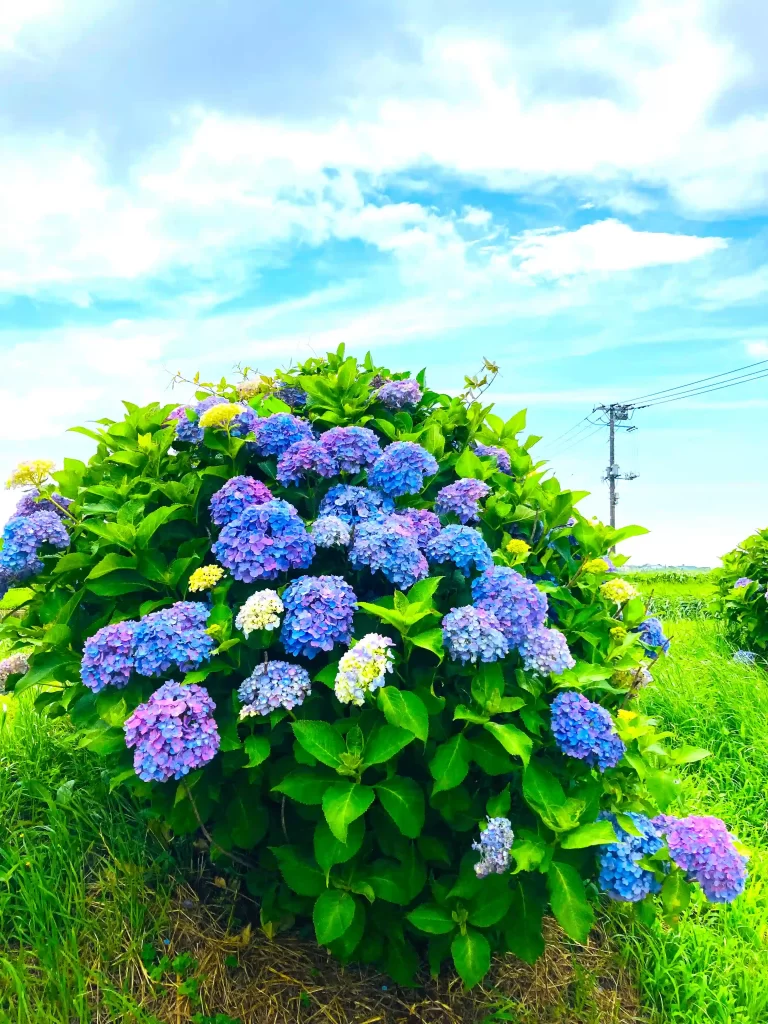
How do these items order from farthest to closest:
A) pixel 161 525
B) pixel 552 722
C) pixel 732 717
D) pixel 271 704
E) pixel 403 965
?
1. pixel 732 717
2. pixel 161 525
3. pixel 403 965
4. pixel 552 722
5. pixel 271 704

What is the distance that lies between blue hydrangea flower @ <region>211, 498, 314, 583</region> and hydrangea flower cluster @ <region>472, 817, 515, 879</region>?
1.06 metres

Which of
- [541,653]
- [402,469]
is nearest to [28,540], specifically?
[402,469]

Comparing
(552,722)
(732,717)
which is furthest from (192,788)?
(732,717)

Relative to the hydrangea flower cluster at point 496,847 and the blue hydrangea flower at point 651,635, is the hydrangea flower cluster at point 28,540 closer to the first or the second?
the hydrangea flower cluster at point 496,847

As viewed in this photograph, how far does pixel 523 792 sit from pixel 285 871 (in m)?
0.88

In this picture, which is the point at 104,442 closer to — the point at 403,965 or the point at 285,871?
the point at 285,871

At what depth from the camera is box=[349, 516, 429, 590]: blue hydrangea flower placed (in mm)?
2793

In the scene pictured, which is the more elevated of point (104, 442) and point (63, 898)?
point (104, 442)

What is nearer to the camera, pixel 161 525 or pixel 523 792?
pixel 523 792

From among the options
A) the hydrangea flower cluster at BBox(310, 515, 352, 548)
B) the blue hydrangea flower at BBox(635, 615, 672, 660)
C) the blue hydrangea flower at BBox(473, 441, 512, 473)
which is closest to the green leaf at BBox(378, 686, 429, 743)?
the hydrangea flower cluster at BBox(310, 515, 352, 548)

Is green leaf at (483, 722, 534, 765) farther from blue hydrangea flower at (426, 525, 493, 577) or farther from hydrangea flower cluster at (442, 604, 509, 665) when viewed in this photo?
blue hydrangea flower at (426, 525, 493, 577)

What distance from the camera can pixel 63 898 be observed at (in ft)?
11.7

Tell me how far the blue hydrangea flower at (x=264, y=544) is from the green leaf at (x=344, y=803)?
74cm

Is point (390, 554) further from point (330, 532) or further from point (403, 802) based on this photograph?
point (403, 802)
